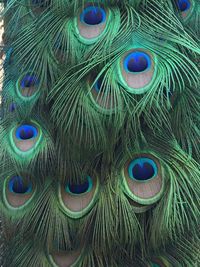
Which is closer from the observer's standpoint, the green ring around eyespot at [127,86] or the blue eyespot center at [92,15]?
the green ring around eyespot at [127,86]

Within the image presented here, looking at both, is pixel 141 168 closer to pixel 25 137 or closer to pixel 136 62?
pixel 136 62

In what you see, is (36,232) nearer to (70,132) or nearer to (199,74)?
(70,132)

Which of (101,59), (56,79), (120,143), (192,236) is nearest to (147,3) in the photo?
(101,59)

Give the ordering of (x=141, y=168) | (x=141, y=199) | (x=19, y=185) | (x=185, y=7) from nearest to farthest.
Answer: (x=141, y=199) → (x=141, y=168) → (x=19, y=185) → (x=185, y=7)

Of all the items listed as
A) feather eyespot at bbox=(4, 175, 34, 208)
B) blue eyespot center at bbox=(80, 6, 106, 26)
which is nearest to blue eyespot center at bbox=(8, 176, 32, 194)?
feather eyespot at bbox=(4, 175, 34, 208)

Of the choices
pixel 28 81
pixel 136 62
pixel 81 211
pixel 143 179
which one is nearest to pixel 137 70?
pixel 136 62

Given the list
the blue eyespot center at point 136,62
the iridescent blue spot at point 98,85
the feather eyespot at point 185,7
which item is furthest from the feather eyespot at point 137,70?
the feather eyespot at point 185,7

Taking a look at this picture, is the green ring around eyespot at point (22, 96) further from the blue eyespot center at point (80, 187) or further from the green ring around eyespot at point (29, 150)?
the blue eyespot center at point (80, 187)

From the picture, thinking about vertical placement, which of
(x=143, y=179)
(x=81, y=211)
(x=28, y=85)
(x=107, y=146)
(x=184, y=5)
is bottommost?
(x=81, y=211)
